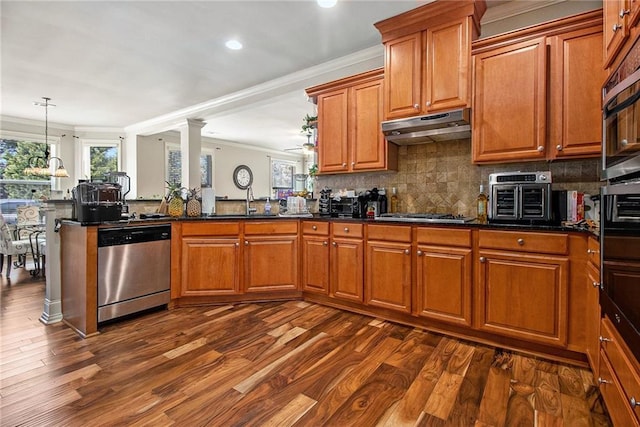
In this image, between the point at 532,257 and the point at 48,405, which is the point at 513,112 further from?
the point at 48,405

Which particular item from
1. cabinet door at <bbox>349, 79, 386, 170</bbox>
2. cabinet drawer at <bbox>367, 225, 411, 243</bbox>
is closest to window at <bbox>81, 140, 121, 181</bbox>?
cabinet door at <bbox>349, 79, 386, 170</bbox>

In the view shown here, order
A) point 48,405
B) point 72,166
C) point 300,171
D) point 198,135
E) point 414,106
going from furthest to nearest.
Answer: point 300,171, point 72,166, point 198,135, point 414,106, point 48,405

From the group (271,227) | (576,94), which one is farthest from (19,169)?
(576,94)

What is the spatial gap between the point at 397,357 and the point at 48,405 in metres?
1.99

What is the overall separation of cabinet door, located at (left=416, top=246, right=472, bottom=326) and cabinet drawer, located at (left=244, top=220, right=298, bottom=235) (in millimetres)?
1313

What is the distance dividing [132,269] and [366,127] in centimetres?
253

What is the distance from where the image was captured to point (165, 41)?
10.7 feet

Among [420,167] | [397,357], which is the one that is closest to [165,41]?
[420,167]

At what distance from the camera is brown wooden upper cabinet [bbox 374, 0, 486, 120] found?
253 cm

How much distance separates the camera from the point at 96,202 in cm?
259

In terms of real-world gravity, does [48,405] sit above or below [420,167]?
below

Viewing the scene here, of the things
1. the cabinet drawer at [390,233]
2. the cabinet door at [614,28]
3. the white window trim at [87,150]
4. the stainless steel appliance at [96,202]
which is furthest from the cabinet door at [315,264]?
the white window trim at [87,150]

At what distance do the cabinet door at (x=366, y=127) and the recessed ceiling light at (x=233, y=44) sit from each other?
1.27 metres

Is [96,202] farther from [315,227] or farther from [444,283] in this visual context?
[444,283]
